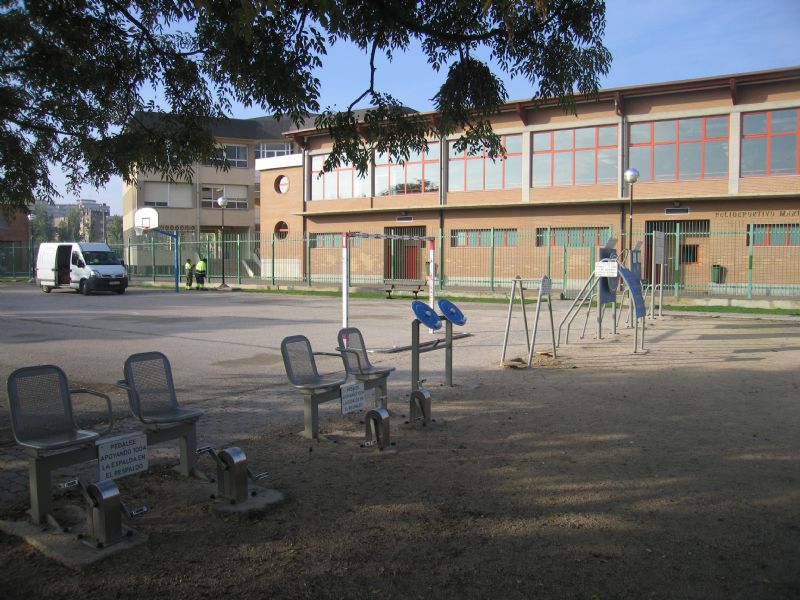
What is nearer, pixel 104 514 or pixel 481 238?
pixel 104 514

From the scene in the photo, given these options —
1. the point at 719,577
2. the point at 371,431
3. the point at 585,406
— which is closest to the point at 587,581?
the point at 719,577

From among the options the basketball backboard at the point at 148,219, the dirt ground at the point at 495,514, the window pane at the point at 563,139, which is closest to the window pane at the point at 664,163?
the window pane at the point at 563,139

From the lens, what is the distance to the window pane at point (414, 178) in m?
37.2

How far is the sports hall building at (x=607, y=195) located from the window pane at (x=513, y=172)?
2.5 inches

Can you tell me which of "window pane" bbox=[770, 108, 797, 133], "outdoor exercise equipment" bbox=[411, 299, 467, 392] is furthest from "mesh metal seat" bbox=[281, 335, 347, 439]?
"window pane" bbox=[770, 108, 797, 133]

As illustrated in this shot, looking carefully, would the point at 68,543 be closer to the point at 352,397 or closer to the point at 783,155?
the point at 352,397

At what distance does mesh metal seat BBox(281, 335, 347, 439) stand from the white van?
24.3 meters

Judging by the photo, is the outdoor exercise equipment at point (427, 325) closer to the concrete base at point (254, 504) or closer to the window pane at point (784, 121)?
the concrete base at point (254, 504)

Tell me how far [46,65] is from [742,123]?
29496 mm

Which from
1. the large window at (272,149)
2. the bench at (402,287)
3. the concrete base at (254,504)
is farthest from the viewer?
the large window at (272,149)

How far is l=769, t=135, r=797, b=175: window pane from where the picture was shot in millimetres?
28641

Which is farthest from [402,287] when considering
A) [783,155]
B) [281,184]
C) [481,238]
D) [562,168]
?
[281,184]

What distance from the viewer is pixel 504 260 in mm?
33406

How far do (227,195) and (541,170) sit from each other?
108ft
